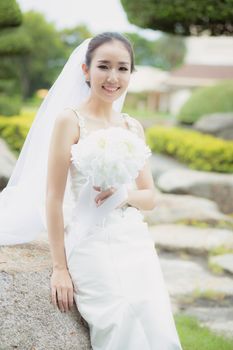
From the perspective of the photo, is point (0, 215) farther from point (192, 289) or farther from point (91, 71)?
point (192, 289)

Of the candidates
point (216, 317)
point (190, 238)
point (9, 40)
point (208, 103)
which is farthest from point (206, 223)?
point (9, 40)

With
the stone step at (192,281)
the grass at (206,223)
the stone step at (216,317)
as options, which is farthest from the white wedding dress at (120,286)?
the grass at (206,223)

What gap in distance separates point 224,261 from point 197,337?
2.44 meters

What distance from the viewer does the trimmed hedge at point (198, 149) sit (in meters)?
11.8

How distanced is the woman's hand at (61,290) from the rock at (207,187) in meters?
7.28

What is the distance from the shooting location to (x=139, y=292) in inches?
116

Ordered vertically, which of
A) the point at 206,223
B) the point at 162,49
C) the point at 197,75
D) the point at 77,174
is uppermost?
the point at 77,174

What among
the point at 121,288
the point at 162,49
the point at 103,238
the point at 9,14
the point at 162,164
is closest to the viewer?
the point at 121,288

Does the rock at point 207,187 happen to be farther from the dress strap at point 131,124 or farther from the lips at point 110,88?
the lips at point 110,88

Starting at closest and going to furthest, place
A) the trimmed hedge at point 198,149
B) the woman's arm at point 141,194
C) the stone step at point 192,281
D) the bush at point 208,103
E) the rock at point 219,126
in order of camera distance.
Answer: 1. the woman's arm at point 141,194
2. the stone step at point 192,281
3. the trimmed hedge at point 198,149
4. the rock at point 219,126
5. the bush at point 208,103

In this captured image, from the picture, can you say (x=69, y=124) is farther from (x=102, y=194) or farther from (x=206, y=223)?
(x=206, y=223)

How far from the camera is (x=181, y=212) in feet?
29.0

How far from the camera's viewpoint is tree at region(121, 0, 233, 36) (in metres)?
11.0

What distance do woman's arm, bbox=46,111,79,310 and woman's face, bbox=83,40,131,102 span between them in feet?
1.10
